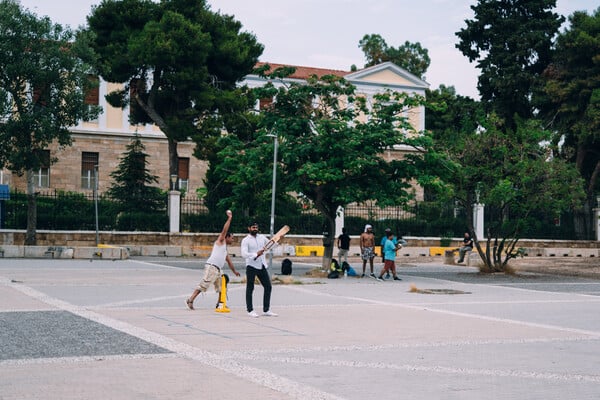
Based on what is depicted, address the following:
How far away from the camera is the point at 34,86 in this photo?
113 ft

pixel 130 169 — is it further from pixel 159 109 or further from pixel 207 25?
pixel 207 25

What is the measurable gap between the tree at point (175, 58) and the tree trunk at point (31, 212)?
8.85 meters

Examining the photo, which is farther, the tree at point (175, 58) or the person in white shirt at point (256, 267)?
the tree at point (175, 58)

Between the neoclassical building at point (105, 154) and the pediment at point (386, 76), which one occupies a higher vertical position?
the pediment at point (386, 76)

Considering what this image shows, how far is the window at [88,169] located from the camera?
57375mm

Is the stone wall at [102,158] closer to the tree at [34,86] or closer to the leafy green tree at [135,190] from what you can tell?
the leafy green tree at [135,190]

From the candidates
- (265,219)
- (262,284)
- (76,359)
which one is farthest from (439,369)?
(265,219)

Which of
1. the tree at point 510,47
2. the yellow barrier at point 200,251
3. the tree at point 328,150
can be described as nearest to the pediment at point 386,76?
the tree at point 510,47

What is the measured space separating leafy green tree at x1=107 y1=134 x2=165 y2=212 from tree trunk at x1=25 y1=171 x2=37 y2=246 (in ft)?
16.9

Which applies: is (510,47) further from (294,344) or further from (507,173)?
(294,344)

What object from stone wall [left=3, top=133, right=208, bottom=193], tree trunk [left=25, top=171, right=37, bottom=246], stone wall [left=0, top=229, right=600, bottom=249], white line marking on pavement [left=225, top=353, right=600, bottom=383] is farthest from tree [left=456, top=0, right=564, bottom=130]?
white line marking on pavement [left=225, top=353, right=600, bottom=383]

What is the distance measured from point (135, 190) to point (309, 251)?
9396 mm

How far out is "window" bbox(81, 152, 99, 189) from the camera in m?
57.4

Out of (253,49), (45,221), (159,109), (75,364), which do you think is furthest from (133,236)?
(75,364)
